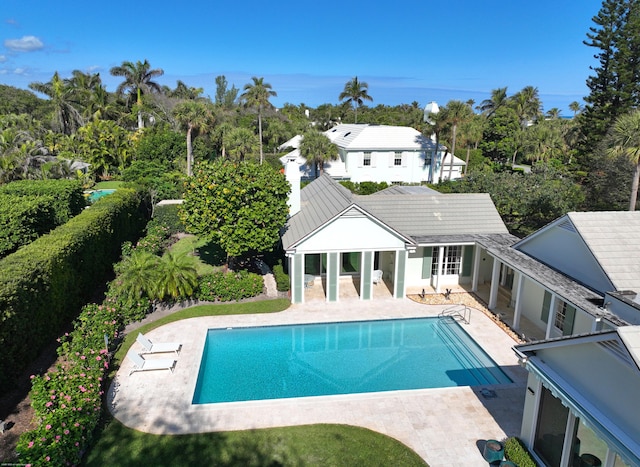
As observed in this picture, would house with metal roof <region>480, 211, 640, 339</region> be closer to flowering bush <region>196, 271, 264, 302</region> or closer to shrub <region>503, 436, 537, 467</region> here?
shrub <region>503, 436, 537, 467</region>

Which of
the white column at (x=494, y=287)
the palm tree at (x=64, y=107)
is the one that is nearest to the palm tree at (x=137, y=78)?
the palm tree at (x=64, y=107)

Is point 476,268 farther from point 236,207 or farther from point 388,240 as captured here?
point 236,207

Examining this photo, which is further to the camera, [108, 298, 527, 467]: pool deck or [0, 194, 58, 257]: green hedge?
[0, 194, 58, 257]: green hedge

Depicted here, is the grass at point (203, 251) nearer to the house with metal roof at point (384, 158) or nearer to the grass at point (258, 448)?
the grass at point (258, 448)

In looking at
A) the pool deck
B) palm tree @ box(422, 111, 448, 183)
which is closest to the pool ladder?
the pool deck

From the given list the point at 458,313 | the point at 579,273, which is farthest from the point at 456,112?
the point at 579,273
